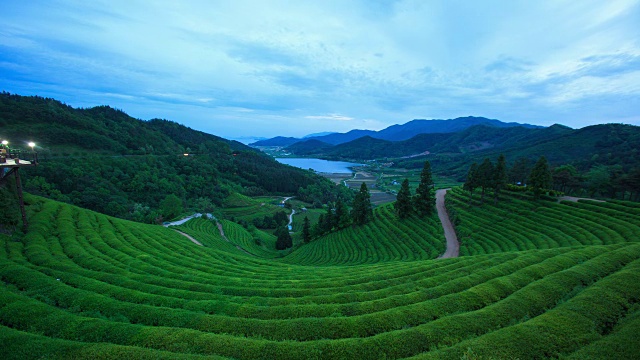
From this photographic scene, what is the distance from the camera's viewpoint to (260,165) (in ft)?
647

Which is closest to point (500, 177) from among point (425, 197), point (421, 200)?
point (425, 197)

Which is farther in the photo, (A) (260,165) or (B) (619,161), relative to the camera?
(A) (260,165)

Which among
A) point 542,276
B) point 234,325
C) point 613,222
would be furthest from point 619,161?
point 234,325

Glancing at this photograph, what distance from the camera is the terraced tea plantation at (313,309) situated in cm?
793

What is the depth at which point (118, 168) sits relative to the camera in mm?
110625

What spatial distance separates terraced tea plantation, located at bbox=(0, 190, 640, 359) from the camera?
26.0ft

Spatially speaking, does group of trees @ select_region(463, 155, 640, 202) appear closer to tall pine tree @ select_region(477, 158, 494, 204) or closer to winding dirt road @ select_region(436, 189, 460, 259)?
tall pine tree @ select_region(477, 158, 494, 204)

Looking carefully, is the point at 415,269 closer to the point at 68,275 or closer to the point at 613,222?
the point at 68,275

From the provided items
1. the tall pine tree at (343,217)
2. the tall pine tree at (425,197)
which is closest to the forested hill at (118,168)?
the tall pine tree at (343,217)

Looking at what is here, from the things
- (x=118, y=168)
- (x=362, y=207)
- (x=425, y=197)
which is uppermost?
(x=118, y=168)

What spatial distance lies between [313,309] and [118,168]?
132 meters

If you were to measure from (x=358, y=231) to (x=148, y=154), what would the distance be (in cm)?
13746

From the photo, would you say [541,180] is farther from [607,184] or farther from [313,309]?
[313,309]

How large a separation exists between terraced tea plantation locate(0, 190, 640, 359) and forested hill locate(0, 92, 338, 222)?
53.6 meters
